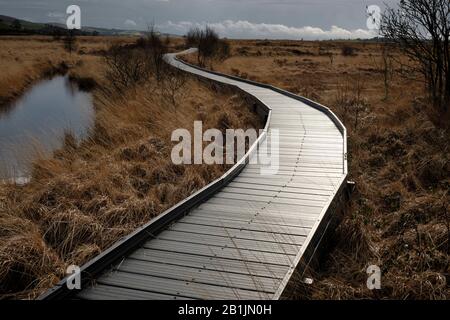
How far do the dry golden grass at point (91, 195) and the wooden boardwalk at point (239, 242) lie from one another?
0.88 metres

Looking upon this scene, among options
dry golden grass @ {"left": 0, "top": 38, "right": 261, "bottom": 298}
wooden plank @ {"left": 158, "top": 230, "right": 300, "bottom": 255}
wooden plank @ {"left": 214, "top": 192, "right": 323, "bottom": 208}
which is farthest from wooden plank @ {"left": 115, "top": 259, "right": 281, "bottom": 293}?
wooden plank @ {"left": 214, "top": 192, "right": 323, "bottom": 208}

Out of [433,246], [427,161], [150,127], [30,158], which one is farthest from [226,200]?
[150,127]

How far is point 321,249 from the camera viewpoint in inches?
187

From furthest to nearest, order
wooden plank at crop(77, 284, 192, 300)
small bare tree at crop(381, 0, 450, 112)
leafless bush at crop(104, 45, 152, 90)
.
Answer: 1. leafless bush at crop(104, 45, 152, 90)
2. small bare tree at crop(381, 0, 450, 112)
3. wooden plank at crop(77, 284, 192, 300)

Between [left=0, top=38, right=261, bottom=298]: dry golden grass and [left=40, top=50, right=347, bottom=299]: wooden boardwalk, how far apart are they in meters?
0.88

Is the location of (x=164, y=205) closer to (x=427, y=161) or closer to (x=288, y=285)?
(x=288, y=285)

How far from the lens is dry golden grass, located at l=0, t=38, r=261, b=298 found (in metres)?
4.25

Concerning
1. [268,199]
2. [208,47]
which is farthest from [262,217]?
[208,47]

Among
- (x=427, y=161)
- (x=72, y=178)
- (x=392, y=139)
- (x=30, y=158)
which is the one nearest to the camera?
(x=72, y=178)

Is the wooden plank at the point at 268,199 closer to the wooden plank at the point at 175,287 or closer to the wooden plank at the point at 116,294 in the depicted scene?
the wooden plank at the point at 175,287

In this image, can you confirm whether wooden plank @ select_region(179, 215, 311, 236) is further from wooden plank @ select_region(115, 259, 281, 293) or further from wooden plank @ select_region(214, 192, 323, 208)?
wooden plank @ select_region(115, 259, 281, 293)

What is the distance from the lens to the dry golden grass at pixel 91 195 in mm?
4250

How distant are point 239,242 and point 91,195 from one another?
2881 mm

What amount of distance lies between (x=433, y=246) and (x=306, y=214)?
1338mm
